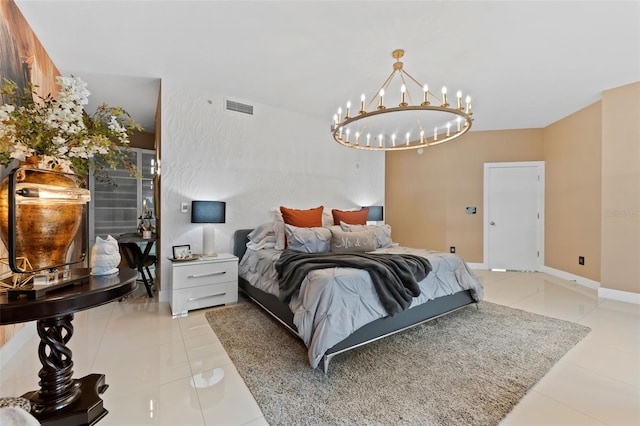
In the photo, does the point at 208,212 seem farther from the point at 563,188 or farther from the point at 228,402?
the point at 563,188

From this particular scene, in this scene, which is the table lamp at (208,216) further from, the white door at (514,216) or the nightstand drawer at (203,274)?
the white door at (514,216)

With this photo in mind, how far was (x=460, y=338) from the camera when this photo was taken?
2.42 metres

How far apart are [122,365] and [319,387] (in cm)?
149

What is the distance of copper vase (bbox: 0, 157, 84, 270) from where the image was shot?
121 centimetres

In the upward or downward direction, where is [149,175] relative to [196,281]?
upward

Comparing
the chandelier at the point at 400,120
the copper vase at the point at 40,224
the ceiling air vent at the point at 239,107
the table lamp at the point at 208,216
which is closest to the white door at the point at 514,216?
the chandelier at the point at 400,120

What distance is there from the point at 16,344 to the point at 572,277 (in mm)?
6992

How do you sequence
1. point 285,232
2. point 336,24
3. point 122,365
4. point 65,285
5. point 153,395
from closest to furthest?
point 65,285, point 153,395, point 122,365, point 336,24, point 285,232

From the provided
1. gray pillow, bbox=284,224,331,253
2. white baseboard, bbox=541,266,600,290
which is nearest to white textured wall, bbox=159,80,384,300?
gray pillow, bbox=284,224,331,253

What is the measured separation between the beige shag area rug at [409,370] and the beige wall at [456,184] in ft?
8.82

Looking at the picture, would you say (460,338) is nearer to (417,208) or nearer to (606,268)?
(606,268)

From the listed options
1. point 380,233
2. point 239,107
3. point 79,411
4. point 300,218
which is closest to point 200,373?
point 79,411

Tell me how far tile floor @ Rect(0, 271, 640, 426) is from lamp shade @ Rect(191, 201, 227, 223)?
3.60 ft

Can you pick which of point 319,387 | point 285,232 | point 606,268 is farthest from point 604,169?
point 319,387
